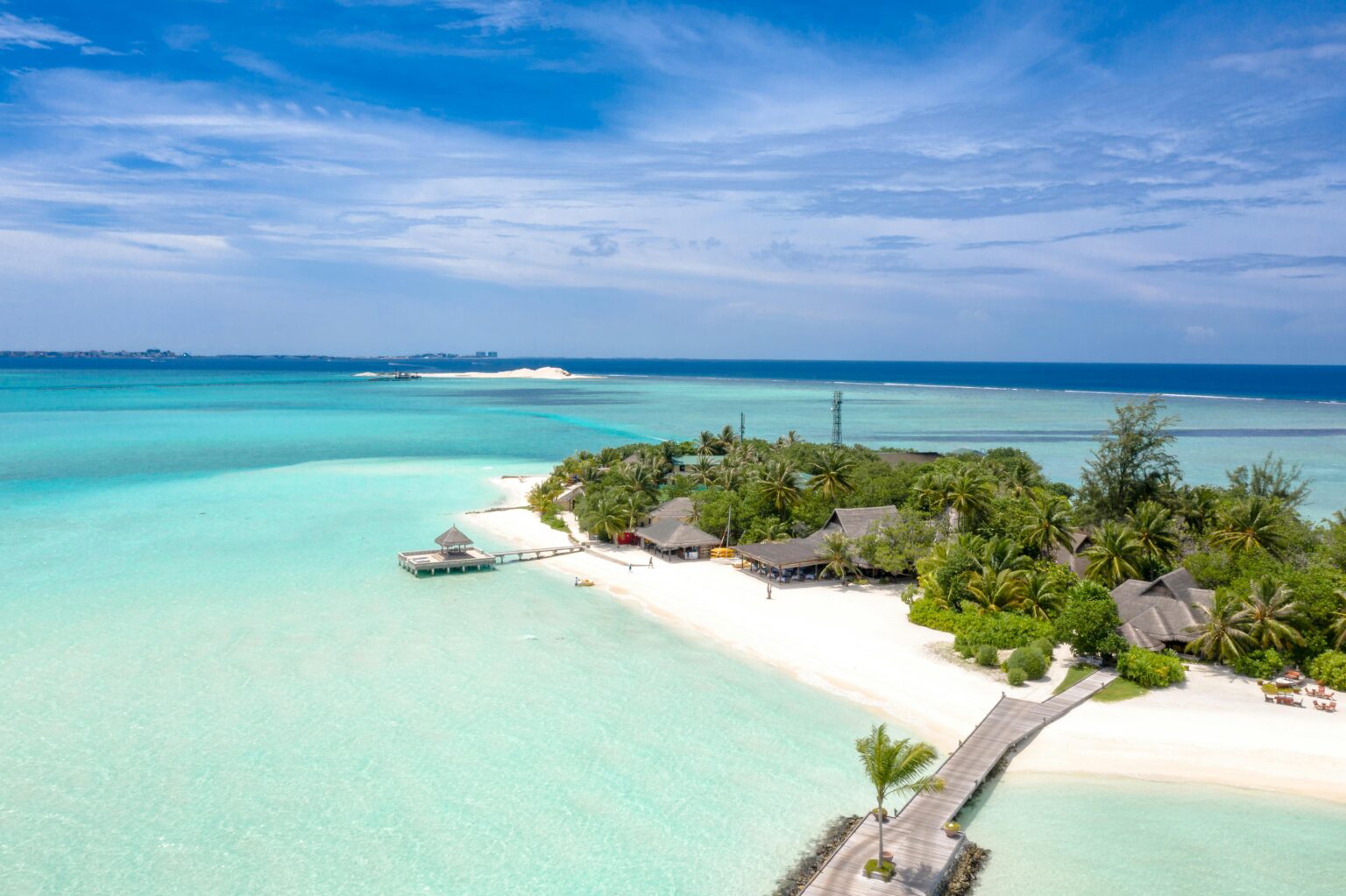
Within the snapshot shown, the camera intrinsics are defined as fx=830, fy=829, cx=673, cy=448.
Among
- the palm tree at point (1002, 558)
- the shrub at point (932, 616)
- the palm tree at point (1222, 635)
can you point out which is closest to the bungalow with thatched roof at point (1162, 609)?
the palm tree at point (1222, 635)

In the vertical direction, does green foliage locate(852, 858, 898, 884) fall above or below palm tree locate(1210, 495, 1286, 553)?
below

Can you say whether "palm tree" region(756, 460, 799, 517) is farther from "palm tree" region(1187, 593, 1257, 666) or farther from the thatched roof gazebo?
"palm tree" region(1187, 593, 1257, 666)

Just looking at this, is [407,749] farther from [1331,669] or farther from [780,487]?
[1331,669]

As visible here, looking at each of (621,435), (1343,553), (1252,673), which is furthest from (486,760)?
(621,435)

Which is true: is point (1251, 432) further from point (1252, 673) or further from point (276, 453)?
point (276, 453)

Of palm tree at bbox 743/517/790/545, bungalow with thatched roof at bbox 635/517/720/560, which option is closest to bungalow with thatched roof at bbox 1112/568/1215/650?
palm tree at bbox 743/517/790/545

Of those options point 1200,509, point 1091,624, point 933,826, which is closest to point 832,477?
point 1200,509
